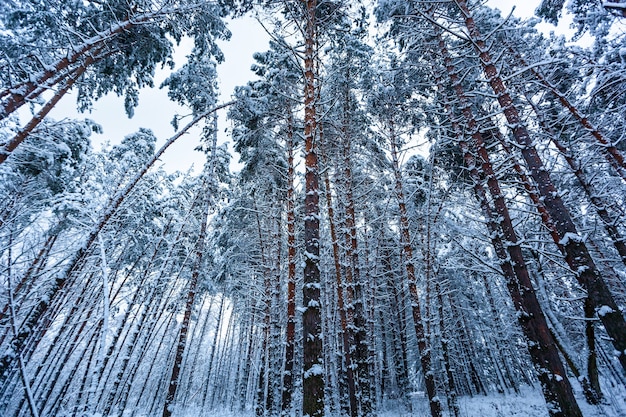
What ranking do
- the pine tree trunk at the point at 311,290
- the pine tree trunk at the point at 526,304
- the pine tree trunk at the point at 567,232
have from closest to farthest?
the pine tree trunk at the point at 311,290 → the pine tree trunk at the point at 526,304 → the pine tree trunk at the point at 567,232

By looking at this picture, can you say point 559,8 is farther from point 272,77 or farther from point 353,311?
point 353,311

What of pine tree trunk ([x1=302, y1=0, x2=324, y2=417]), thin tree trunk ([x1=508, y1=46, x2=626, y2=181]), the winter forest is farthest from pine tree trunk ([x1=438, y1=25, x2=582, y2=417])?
thin tree trunk ([x1=508, y1=46, x2=626, y2=181])

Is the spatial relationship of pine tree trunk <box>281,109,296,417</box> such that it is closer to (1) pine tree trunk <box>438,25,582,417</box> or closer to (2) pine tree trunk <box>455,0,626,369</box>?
(1) pine tree trunk <box>438,25,582,417</box>

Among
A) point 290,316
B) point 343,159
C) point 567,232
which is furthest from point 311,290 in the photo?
point 343,159

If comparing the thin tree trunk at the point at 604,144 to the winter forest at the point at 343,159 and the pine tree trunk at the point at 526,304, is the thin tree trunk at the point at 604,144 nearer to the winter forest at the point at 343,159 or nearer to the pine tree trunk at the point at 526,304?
the winter forest at the point at 343,159

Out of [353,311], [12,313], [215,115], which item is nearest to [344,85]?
[215,115]

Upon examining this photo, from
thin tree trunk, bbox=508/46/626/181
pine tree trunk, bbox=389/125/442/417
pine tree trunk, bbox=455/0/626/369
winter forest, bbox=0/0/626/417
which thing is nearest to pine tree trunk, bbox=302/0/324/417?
winter forest, bbox=0/0/626/417

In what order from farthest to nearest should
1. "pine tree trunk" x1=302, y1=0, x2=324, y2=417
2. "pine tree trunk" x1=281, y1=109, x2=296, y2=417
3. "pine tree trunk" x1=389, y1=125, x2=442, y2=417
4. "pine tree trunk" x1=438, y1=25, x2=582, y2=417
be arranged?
"pine tree trunk" x1=281, y1=109, x2=296, y2=417, "pine tree trunk" x1=389, y1=125, x2=442, y2=417, "pine tree trunk" x1=438, y1=25, x2=582, y2=417, "pine tree trunk" x1=302, y1=0, x2=324, y2=417

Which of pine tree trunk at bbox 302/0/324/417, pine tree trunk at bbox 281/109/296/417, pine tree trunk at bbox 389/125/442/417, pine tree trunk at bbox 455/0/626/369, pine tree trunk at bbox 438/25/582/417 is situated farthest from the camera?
pine tree trunk at bbox 281/109/296/417

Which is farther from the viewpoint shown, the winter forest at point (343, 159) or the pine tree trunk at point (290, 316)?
the pine tree trunk at point (290, 316)

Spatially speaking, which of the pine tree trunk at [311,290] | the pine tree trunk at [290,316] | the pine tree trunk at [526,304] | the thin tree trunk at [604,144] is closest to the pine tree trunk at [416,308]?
the pine tree trunk at [526,304]

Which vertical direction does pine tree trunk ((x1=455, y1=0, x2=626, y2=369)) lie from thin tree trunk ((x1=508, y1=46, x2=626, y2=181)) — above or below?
below

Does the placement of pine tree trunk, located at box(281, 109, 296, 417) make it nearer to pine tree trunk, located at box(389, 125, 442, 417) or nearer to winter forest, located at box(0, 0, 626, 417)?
winter forest, located at box(0, 0, 626, 417)

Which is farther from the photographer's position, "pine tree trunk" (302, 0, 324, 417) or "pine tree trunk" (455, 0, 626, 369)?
"pine tree trunk" (455, 0, 626, 369)
